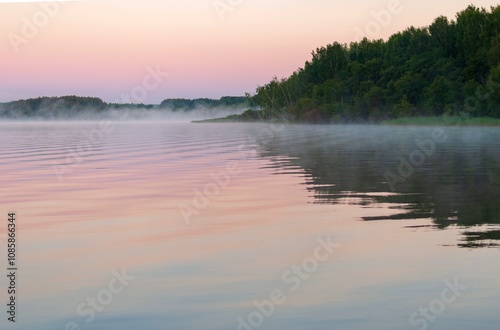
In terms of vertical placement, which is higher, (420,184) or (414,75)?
(414,75)

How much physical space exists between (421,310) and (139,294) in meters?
3.55

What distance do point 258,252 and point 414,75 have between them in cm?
12069

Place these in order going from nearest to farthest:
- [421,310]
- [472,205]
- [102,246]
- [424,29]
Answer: [421,310] < [102,246] < [472,205] < [424,29]

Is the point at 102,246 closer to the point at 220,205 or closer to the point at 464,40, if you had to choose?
the point at 220,205

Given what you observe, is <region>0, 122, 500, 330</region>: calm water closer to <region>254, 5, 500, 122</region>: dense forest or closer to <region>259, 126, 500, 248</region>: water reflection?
<region>259, 126, 500, 248</region>: water reflection

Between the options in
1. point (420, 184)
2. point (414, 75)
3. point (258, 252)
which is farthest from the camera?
point (414, 75)

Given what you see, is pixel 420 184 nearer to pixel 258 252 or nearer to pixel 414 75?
pixel 258 252

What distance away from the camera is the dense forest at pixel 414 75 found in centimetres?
11575

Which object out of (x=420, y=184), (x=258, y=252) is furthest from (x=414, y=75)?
(x=258, y=252)

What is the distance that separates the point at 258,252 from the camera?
13.1 m

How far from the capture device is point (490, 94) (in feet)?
313

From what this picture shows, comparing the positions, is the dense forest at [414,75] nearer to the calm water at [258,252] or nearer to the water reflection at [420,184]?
the water reflection at [420,184]

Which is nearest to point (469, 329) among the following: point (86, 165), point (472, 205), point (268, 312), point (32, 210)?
point (268, 312)

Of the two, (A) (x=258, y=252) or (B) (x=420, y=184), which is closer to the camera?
(A) (x=258, y=252)
